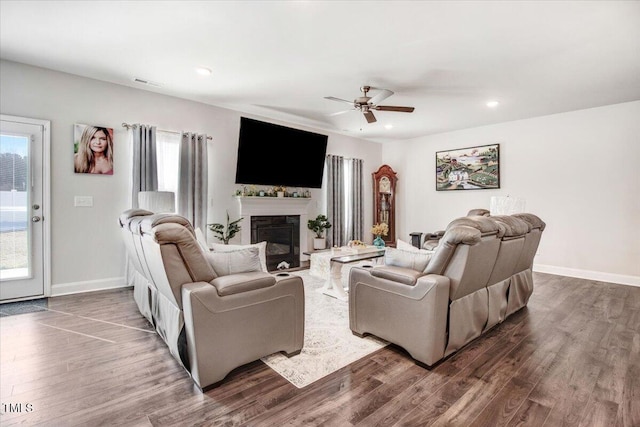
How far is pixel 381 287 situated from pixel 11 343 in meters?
3.06

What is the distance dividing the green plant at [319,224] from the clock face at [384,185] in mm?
1839

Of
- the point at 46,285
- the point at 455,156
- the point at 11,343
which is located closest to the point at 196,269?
the point at 11,343

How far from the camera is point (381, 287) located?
2.47m

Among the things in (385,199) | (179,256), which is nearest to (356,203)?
(385,199)

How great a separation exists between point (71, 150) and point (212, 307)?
132 inches

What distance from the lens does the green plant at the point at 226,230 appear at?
4898 millimetres

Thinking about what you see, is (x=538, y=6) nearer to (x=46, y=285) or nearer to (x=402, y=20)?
(x=402, y=20)

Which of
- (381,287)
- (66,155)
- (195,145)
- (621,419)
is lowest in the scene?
(621,419)

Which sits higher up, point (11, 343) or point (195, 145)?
point (195, 145)

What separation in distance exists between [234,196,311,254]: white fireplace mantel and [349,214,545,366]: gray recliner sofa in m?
2.96

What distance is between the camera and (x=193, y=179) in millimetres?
4660

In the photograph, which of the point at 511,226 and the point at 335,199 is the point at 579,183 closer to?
the point at 511,226

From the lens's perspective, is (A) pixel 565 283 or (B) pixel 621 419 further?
(A) pixel 565 283

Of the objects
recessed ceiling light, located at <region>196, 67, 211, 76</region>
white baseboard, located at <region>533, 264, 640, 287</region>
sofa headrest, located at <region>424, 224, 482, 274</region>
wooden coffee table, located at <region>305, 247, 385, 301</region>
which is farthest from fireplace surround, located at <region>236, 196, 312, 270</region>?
white baseboard, located at <region>533, 264, 640, 287</region>
